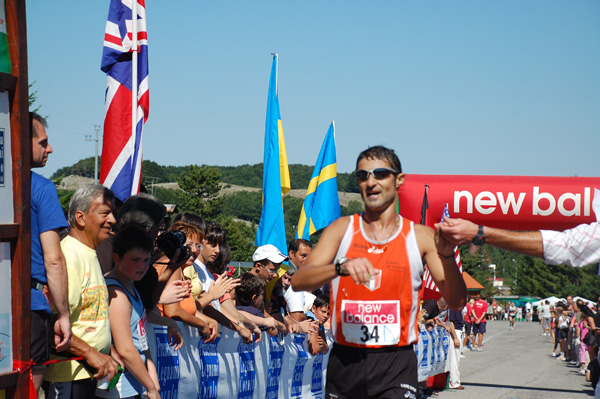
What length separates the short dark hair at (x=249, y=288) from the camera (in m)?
7.98

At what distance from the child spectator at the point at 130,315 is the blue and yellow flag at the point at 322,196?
901cm

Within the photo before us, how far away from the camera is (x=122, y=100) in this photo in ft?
26.8

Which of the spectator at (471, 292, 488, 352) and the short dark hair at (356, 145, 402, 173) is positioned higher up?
the short dark hair at (356, 145, 402, 173)

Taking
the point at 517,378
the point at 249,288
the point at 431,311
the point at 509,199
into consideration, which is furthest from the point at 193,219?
the point at 517,378

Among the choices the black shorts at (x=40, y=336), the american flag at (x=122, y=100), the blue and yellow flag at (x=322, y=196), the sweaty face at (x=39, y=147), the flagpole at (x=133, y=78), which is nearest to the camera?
the black shorts at (x=40, y=336)

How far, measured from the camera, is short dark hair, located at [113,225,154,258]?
5.07 meters

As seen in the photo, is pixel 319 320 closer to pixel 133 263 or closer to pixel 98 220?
pixel 133 263

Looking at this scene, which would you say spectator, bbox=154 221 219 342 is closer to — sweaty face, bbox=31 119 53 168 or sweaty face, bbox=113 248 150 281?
sweaty face, bbox=113 248 150 281

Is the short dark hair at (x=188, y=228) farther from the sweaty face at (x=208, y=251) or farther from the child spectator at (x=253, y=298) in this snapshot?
the child spectator at (x=253, y=298)

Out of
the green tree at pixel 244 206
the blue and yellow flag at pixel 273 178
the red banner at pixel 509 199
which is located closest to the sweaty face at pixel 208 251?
the blue and yellow flag at pixel 273 178

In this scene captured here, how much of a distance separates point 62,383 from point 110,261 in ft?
4.58

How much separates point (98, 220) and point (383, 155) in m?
1.89

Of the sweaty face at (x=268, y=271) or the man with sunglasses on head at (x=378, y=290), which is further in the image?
the sweaty face at (x=268, y=271)

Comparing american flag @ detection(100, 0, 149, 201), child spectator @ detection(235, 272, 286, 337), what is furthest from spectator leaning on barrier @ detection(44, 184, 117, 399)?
child spectator @ detection(235, 272, 286, 337)
